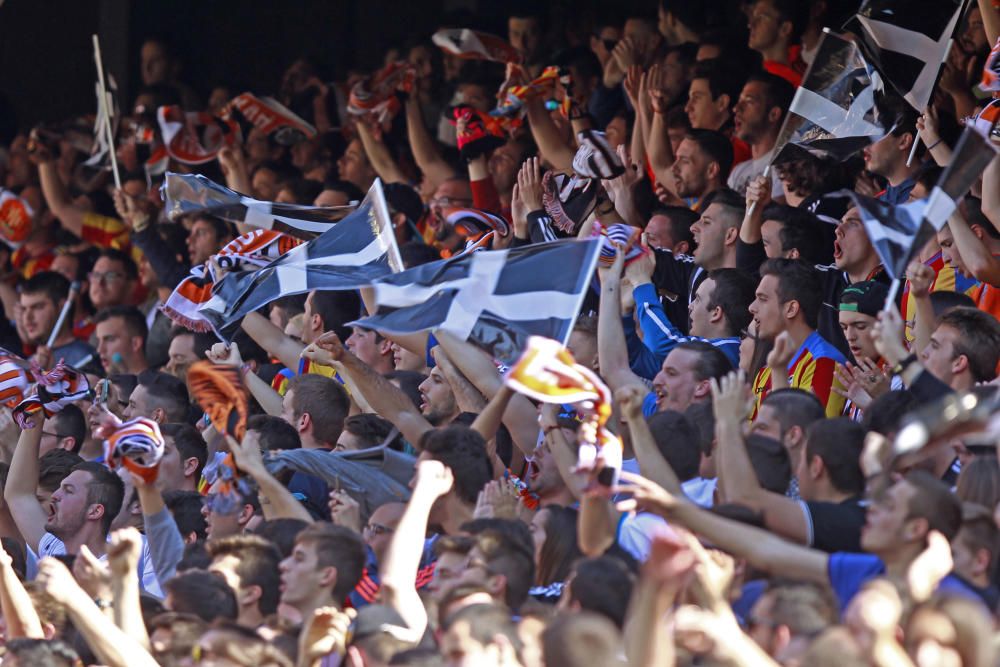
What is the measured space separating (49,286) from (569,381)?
21.7 ft

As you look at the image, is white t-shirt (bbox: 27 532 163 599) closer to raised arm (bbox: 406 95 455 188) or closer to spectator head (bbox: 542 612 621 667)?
spectator head (bbox: 542 612 621 667)

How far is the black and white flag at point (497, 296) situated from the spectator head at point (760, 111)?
2.35 metres

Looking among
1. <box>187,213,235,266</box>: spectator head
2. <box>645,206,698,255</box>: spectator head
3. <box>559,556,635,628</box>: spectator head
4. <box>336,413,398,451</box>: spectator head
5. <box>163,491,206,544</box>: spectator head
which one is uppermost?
<box>559,556,635,628</box>: spectator head

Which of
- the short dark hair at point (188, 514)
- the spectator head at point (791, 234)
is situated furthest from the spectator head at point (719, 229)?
the short dark hair at point (188, 514)

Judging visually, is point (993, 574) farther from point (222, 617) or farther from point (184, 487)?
point (184, 487)

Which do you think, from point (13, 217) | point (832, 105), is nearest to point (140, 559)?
point (832, 105)

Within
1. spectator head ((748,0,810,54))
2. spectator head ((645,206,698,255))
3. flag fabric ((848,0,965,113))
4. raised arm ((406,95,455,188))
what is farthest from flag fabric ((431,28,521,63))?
flag fabric ((848,0,965,113))

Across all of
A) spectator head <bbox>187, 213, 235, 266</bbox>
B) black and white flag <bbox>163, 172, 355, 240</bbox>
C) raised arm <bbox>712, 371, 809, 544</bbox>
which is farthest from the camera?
spectator head <bbox>187, 213, 235, 266</bbox>

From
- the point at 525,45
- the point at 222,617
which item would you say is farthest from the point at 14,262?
the point at 222,617

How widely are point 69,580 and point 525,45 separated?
690 cm

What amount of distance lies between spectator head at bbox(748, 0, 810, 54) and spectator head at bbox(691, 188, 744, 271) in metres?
1.90

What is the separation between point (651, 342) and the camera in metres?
7.26

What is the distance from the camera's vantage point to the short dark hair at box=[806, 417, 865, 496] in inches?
211

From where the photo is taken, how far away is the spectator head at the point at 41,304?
1098 cm
